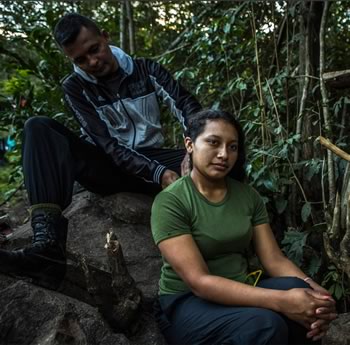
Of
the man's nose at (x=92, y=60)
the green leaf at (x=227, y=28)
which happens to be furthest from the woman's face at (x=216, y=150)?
the green leaf at (x=227, y=28)

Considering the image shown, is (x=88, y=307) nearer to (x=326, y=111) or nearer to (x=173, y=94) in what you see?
(x=173, y=94)

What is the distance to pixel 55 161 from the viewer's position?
239cm

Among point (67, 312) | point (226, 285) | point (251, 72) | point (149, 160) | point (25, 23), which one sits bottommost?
point (67, 312)

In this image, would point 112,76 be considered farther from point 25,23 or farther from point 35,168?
point 25,23

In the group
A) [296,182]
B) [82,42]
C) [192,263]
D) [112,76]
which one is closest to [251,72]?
[296,182]

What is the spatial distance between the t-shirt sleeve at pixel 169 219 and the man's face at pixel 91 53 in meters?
1.06

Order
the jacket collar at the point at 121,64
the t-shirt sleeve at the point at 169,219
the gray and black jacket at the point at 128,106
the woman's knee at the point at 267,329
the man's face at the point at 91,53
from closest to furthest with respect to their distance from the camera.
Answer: the woman's knee at the point at 267,329 → the t-shirt sleeve at the point at 169,219 → the man's face at the point at 91,53 → the gray and black jacket at the point at 128,106 → the jacket collar at the point at 121,64

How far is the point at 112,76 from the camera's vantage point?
9.57ft

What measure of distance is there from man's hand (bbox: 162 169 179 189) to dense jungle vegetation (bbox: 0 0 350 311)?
623mm

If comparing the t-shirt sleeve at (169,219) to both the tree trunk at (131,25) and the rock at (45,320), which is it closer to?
the rock at (45,320)

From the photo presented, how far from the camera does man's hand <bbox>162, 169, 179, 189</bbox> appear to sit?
259 centimetres

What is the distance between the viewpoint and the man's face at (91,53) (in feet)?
8.66

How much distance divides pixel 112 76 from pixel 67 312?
1435 mm

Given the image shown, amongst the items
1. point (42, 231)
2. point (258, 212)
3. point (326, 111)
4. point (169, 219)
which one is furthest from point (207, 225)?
point (326, 111)
